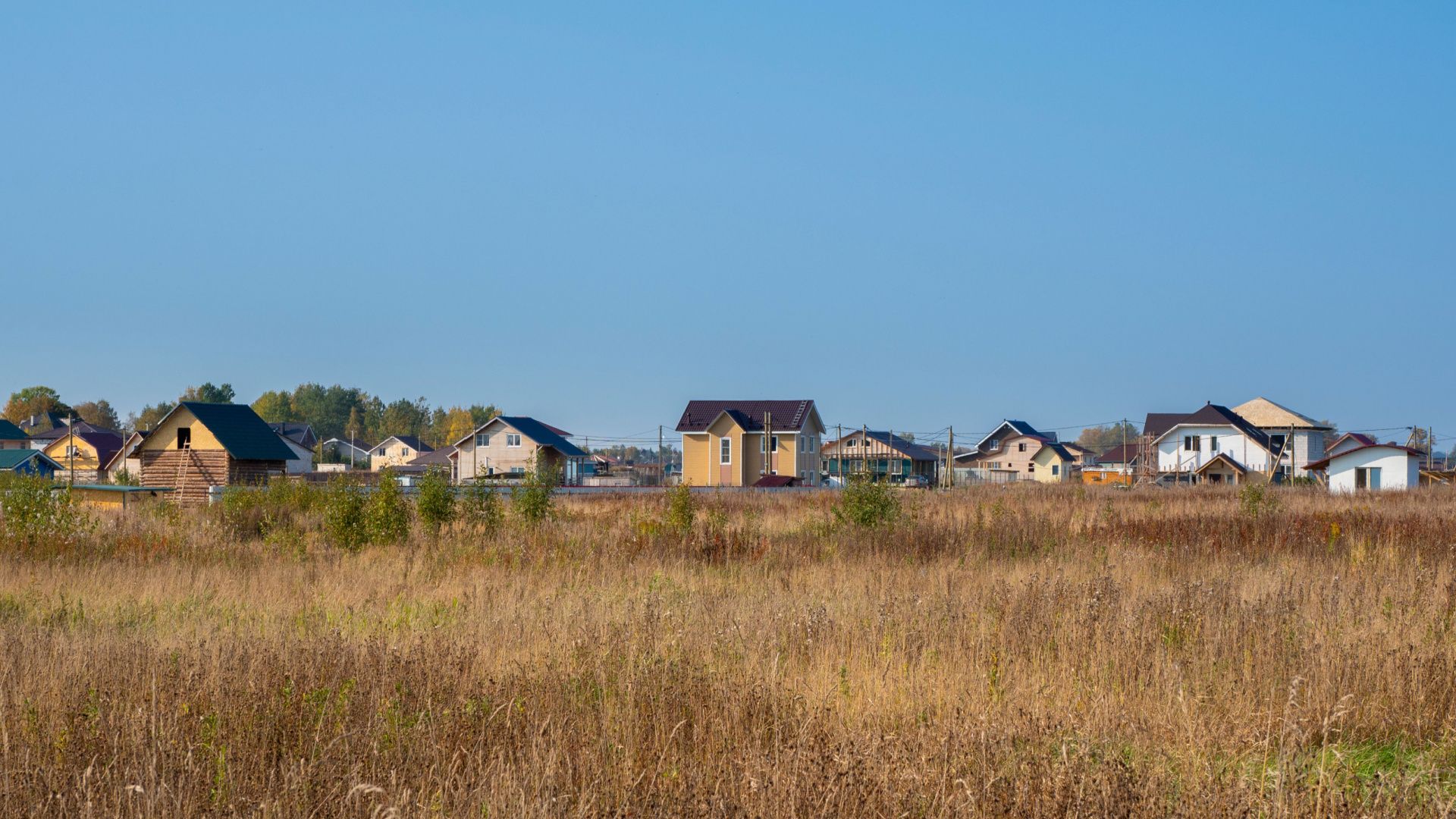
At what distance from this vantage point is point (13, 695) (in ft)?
19.0

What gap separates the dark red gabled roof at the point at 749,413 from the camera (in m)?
70.4

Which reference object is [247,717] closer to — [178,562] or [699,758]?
[699,758]

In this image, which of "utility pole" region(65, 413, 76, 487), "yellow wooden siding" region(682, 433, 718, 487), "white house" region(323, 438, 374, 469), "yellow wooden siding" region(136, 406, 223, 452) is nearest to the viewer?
"yellow wooden siding" region(136, 406, 223, 452)

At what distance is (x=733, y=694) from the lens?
5988mm

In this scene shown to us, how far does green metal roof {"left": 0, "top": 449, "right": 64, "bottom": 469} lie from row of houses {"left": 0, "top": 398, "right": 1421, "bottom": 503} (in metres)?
0.20

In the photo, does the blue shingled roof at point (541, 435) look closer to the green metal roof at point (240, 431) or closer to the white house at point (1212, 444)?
the green metal roof at point (240, 431)

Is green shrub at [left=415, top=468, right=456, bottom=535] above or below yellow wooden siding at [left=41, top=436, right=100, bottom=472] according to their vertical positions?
below

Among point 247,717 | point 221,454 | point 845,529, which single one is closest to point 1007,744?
point 247,717

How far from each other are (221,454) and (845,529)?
35.7m

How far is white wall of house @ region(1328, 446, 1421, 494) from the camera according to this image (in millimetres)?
53219

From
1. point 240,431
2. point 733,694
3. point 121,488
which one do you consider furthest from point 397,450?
point 733,694

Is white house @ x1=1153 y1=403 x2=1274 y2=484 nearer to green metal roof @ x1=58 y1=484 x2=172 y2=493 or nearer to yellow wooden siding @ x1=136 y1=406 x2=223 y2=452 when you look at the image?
yellow wooden siding @ x1=136 y1=406 x2=223 y2=452

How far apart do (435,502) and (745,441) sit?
52.0 m

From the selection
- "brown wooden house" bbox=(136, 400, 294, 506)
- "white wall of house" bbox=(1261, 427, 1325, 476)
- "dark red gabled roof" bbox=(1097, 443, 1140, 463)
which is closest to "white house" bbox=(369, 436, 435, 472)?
"dark red gabled roof" bbox=(1097, 443, 1140, 463)
